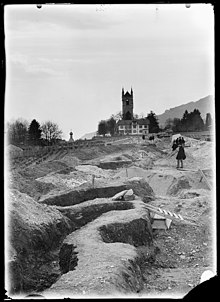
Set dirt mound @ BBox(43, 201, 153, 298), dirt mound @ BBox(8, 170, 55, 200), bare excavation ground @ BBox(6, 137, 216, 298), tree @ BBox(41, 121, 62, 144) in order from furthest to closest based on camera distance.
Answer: tree @ BBox(41, 121, 62, 144) → dirt mound @ BBox(8, 170, 55, 200) → bare excavation ground @ BBox(6, 137, 216, 298) → dirt mound @ BBox(43, 201, 153, 298)

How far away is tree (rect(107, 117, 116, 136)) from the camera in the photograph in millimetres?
2153

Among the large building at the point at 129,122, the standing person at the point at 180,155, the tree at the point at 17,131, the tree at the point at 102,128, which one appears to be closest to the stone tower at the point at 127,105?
the large building at the point at 129,122

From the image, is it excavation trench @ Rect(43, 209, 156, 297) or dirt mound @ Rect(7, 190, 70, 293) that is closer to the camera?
excavation trench @ Rect(43, 209, 156, 297)

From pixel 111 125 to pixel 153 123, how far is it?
0.21m

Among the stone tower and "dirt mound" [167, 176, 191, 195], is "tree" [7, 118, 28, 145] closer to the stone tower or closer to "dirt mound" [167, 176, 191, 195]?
the stone tower

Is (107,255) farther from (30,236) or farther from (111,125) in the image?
(111,125)

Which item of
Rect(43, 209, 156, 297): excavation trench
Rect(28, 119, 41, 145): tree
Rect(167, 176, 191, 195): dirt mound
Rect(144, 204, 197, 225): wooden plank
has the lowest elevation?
Rect(43, 209, 156, 297): excavation trench

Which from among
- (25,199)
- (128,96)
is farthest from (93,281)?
(128,96)

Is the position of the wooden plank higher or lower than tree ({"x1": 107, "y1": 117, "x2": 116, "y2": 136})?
lower

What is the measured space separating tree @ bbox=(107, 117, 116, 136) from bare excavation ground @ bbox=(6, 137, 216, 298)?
12 centimetres

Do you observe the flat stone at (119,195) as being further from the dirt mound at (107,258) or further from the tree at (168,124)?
the tree at (168,124)

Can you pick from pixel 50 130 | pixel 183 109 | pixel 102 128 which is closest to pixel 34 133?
pixel 50 130

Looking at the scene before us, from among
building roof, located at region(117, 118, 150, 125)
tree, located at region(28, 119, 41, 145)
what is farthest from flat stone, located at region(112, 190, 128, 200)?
tree, located at region(28, 119, 41, 145)

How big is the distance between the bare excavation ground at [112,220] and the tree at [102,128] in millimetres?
142
